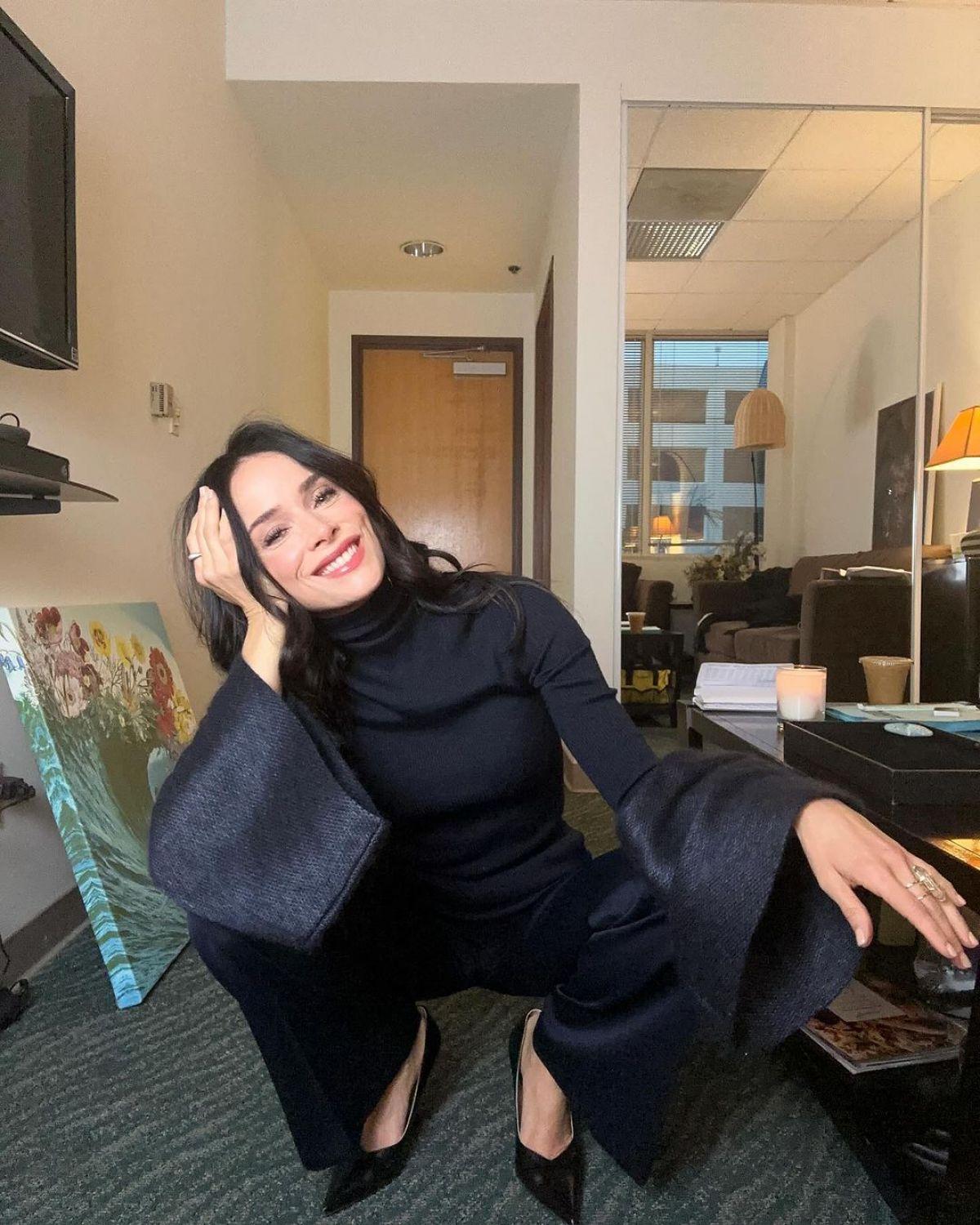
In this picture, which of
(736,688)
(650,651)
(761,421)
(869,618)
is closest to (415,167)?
(761,421)

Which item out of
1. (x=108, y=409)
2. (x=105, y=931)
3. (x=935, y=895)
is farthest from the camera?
(x=108, y=409)

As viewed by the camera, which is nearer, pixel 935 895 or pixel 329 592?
pixel 935 895

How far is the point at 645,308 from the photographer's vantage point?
302 cm

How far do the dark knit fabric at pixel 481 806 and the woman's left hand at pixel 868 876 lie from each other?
0.9 inches

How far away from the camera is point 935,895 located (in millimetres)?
646

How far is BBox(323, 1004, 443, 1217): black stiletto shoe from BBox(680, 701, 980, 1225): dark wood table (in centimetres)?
52

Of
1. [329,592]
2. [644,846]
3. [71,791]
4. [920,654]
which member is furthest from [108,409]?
[920,654]

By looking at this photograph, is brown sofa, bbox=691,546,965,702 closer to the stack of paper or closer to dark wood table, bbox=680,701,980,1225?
the stack of paper

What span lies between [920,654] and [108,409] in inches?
108

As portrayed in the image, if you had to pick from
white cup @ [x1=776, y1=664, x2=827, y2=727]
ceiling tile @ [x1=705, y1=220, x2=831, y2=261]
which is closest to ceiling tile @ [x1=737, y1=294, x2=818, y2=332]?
ceiling tile @ [x1=705, y1=220, x2=831, y2=261]

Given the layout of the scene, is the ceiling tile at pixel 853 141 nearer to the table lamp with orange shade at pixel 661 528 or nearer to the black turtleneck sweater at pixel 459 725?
the table lamp with orange shade at pixel 661 528

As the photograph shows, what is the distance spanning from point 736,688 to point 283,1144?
114 cm

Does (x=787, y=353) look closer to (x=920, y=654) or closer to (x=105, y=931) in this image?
(x=920, y=654)

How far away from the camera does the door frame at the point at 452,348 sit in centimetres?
516
